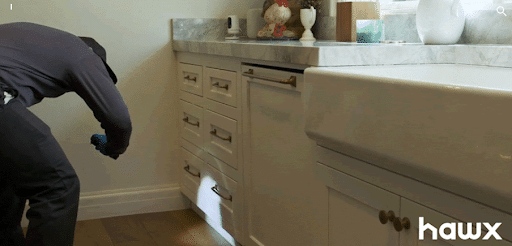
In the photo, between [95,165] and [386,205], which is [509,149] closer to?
[386,205]

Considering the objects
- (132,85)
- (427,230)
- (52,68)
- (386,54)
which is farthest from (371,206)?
(132,85)

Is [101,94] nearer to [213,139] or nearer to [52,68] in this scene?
[52,68]

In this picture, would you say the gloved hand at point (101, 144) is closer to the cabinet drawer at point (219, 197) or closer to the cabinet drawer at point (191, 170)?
Result: the cabinet drawer at point (219, 197)

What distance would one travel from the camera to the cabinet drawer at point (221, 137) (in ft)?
7.32

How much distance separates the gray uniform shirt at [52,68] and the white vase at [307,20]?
3.44ft

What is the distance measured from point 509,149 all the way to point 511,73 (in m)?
0.65

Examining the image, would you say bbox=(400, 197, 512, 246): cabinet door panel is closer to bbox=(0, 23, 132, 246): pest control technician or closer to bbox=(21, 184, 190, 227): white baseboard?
bbox=(0, 23, 132, 246): pest control technician

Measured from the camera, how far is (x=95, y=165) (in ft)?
9.52

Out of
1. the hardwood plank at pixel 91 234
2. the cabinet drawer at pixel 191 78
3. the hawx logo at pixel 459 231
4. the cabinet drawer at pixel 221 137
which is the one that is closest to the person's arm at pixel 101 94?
the cabinet drawer at pixel 221 137

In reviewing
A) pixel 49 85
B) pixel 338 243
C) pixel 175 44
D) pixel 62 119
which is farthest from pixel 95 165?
pixel 338 243

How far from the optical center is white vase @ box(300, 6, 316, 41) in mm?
2629

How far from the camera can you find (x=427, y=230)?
117 cm

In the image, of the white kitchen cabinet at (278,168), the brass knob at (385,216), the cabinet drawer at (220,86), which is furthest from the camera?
the cabinet drawer at (220,86)

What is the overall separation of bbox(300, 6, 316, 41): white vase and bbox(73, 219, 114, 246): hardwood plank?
127cm
